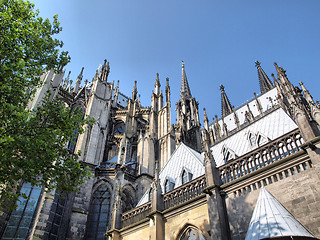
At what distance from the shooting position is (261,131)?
14.4m

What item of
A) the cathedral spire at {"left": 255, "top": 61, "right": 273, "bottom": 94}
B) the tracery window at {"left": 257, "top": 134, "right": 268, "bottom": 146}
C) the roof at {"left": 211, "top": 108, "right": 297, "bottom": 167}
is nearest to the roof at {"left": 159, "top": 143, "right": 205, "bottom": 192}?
the roof at {"left": 211, "top": 108, "right": 297, "bottom": 167}

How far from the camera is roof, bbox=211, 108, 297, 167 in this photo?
13234mm

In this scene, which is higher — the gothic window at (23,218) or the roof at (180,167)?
the roof at (180,167)

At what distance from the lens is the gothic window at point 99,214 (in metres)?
18.2

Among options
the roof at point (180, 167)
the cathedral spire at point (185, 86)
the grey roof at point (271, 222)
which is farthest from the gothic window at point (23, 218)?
the cathedral spire at point (185, 86)

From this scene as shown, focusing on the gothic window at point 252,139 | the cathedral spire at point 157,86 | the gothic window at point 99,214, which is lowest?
the gothic window at point 99,214

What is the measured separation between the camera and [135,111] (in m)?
30.5

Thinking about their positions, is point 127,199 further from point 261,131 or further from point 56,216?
point 261,131

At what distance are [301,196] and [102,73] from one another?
85.1 feet

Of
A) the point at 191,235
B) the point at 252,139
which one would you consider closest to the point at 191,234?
the point at 191,235

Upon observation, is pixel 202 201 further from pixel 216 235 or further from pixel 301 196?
pixel 301 196

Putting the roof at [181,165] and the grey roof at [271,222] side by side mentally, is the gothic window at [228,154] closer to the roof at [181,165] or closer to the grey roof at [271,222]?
the roof at [181,165]

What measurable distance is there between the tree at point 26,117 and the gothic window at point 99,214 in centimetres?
959

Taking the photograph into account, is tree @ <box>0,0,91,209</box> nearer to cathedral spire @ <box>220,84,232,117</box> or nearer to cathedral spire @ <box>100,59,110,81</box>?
cathedral spire @ <box>100,59,110,81</box>
